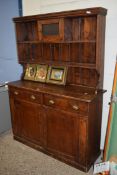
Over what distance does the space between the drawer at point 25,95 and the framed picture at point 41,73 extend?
30cm

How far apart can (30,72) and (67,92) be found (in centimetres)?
83

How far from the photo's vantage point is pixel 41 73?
2529mm

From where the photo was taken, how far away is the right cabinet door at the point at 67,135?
1986 millimetres

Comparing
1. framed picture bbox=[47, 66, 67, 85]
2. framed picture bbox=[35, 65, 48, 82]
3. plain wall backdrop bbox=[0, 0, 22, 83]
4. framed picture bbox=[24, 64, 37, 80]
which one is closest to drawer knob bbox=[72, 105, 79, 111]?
framed picture bbox=[47, 66, 67, 85]

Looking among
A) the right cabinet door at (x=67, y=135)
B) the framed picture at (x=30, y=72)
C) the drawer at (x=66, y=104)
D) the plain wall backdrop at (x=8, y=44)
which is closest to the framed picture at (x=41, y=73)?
the framed picture at (x=30, y=72)

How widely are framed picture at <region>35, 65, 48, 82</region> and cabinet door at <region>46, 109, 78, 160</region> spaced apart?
52 cm

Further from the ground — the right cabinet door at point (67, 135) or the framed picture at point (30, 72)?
the framed picture at point (30, 72)

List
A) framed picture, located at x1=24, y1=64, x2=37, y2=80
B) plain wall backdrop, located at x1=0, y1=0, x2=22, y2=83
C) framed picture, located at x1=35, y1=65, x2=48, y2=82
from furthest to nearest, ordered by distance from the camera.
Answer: plain wall backdrop, located at x1=0, y1=0, x2=22, y2=83
framed picture, located at x1=24, y1=64, x2=37, y2=80
framed picture, located at x1=35, y1=65, x2=48, y2=82

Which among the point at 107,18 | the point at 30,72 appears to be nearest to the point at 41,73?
the point at 30,72

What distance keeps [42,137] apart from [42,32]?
1.38 meters

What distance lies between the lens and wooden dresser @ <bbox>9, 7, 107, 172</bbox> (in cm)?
195

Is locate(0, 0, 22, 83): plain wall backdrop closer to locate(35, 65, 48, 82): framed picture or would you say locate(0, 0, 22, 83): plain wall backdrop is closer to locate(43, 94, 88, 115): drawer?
locate(35, 65, 48, 82): framed picture

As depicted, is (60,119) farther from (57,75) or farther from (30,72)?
(30,72)

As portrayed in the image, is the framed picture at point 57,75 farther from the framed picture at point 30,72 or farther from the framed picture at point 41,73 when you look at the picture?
the framed picture at point 30,72
